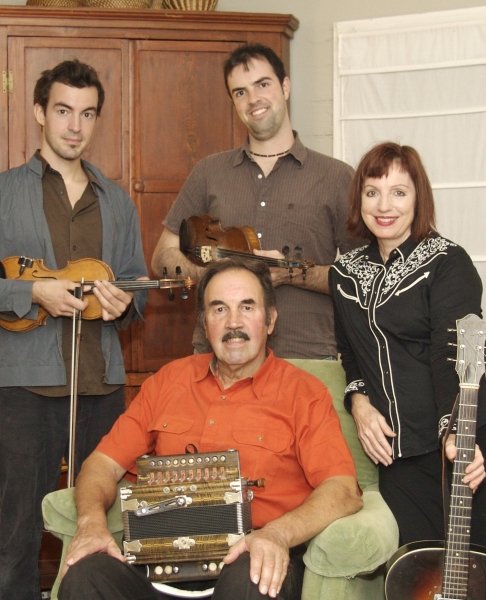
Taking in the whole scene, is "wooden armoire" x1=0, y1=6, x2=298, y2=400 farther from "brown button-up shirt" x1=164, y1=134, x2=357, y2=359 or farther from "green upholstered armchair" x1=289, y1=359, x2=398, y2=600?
"green upholstered armchair" x1=289, y1=359, x2=398, y2=600

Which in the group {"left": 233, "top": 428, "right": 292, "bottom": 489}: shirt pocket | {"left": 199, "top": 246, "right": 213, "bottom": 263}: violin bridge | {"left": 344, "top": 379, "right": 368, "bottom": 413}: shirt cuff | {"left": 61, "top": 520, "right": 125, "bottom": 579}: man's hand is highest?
{"left": 199, "top": 246, "right": 213, "bottom": 263}: violin bridge

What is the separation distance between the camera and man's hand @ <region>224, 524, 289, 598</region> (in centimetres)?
205

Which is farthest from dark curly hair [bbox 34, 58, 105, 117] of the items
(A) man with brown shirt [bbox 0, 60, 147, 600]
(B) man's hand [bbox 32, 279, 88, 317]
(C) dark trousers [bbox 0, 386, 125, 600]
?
(C) dark trousers [bbox 0, 386, 125, 600]

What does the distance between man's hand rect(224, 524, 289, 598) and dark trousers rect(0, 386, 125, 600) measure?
1.00 metres

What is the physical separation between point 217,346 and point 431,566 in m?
0.85

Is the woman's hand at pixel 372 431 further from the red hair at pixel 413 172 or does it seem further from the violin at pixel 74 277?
the violin at pixel 74 277

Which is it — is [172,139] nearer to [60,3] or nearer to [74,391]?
[60,3]

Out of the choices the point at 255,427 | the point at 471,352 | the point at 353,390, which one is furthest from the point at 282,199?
the point at 471,352

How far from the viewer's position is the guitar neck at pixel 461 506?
7.23 ft

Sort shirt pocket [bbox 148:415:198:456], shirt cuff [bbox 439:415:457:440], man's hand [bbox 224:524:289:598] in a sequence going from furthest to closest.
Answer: shirt pocket [bbox 148:415:198:456] → shirt cuff [bbox 439:415:457:440] → man's hand [bbox 224:524:289:598]

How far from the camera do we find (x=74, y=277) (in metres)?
2.95

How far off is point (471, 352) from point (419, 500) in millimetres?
467

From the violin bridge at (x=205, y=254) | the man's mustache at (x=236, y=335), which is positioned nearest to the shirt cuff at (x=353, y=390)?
the man's mustache at (x=236, y=335)

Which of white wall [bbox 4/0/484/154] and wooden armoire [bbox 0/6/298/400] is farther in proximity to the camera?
white wall [bbox 4/0/484/154]
